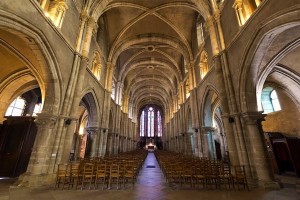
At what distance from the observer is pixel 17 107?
1395 centimetres

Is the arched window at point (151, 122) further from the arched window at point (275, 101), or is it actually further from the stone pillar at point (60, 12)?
the stone pillar at point (60, 12)

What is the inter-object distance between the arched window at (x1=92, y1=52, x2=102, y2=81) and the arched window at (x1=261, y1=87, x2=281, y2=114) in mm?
15618

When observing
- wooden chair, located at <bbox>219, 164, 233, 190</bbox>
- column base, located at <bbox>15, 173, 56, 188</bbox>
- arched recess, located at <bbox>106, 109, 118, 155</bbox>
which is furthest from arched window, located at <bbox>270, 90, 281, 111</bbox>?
column base, located at <bbox>15, 173, 56, 188</bbox>

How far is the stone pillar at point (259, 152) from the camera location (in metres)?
6.39

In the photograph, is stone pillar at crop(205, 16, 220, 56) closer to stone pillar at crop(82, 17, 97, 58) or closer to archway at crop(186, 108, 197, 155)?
stone pillar at crop(82, 17, 97, 58)

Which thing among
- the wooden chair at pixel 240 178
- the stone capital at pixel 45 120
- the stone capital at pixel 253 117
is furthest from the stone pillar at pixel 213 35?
the stone capital at pixel 45 120

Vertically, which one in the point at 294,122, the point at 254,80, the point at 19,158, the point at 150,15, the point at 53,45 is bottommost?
the point at 19,158

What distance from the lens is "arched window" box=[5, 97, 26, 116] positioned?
13422mm

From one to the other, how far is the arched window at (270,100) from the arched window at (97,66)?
15.6 metres

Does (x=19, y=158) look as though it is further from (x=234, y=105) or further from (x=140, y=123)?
(x=140, y=123)

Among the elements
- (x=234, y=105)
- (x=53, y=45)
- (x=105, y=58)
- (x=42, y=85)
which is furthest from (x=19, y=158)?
(x=234, y=105)

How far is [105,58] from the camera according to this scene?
54.6 ft

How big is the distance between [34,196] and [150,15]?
57.6 ft

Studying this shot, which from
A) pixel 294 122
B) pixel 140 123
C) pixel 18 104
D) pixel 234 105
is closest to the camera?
pixel 234 105
